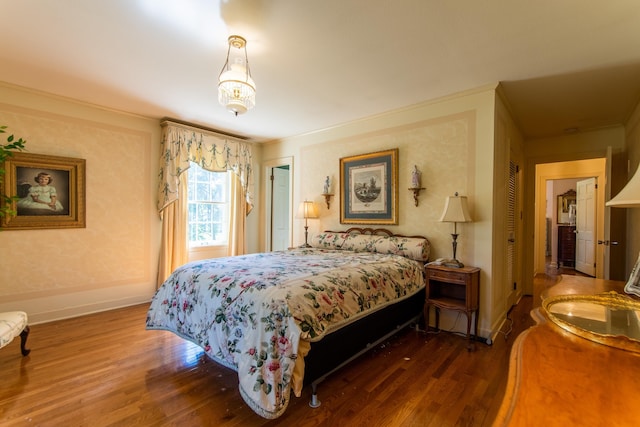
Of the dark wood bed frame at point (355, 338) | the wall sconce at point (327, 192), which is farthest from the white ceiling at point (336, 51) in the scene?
the dark wood bed frame at point (355, 338)

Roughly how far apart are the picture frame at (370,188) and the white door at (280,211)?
1.70m

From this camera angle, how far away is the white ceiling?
1.87m

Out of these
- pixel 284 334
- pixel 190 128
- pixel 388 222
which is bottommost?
pixel 284 334

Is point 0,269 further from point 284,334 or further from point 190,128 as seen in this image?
point 284,334

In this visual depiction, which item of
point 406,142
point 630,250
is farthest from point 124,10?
point 630,250

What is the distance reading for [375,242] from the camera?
3.49 meters

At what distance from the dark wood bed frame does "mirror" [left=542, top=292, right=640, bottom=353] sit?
127cm

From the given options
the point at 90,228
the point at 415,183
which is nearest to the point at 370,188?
Answer: the point at 415,183

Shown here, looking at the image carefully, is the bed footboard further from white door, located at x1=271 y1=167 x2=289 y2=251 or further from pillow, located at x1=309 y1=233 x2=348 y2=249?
white door, located at x1=271 y1=167 x2=289 y2=251

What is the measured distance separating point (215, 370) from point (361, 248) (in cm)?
202

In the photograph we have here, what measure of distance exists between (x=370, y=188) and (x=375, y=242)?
769 mm

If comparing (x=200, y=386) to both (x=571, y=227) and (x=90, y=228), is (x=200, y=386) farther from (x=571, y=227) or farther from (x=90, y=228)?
(x=571, y=227)

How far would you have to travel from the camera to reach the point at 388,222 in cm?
370

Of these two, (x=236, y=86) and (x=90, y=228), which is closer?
(x=236, y=86)
